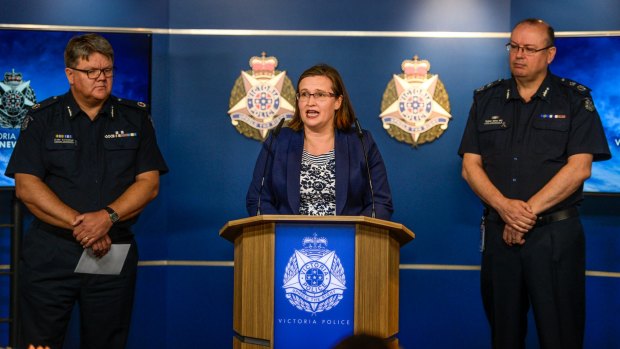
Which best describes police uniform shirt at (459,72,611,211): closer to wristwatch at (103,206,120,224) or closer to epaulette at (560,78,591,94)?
epaulette at (560,78,591,94)

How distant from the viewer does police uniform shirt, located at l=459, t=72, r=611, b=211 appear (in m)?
4.14

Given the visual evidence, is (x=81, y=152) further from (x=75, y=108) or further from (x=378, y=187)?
(x=378, y=187)

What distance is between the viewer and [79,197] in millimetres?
4062

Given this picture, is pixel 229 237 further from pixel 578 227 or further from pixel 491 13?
pixel 491 13

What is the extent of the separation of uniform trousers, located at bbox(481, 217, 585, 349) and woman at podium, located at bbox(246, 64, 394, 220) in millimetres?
670

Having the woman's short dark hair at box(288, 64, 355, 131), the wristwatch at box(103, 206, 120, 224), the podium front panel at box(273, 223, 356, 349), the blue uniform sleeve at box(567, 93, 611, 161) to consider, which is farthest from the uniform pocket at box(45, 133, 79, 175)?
the blue uniform sleeve at box(567, 93, 611, 161)

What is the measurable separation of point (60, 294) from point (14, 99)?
62.6 inches

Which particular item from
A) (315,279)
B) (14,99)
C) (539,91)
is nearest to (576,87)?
(539,91)

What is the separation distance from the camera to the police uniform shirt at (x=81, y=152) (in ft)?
13.4

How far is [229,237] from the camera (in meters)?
3.66

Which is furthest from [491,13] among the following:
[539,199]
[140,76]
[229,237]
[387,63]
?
[229,237]

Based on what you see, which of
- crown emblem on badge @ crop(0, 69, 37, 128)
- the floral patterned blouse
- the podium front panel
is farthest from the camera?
crown emblem on badge @ crop(0, 69, 37, 128)

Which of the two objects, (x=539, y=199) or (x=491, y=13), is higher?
(x=491, y=13)

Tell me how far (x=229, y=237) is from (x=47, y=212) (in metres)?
0.90
